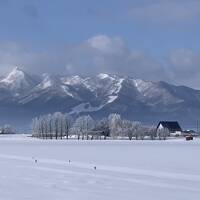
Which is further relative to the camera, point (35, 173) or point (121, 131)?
point (121, 131)

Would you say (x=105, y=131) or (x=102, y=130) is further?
(x=102, y=130)

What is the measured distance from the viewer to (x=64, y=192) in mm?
26344

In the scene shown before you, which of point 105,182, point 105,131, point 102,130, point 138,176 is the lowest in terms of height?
point 105,182

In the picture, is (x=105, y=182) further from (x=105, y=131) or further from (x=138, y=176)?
(x=105, y=131)

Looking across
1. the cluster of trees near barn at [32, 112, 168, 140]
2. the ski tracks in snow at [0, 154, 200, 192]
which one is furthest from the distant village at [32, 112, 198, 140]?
the ski tracks in snow at [0, 154, 200, 192]

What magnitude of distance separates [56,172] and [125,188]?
10.6 meters

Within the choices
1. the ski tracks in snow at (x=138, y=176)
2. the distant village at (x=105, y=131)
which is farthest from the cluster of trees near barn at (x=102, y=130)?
the ski tracks in snow at (x=138, y=176)

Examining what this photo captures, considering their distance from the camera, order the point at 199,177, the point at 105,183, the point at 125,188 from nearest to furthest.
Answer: the point at 125,188 < the point at 105,183 < the point at 199,177

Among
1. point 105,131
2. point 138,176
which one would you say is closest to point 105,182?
point 138,176

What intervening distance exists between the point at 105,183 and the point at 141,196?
5373 millimetres

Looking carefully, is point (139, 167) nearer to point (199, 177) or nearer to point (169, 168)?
point (169, 168)

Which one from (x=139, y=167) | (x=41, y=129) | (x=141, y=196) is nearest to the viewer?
(x=141, y=196)

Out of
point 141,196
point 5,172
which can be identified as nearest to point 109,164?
point 5,172

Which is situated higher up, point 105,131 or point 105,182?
point 105,131
